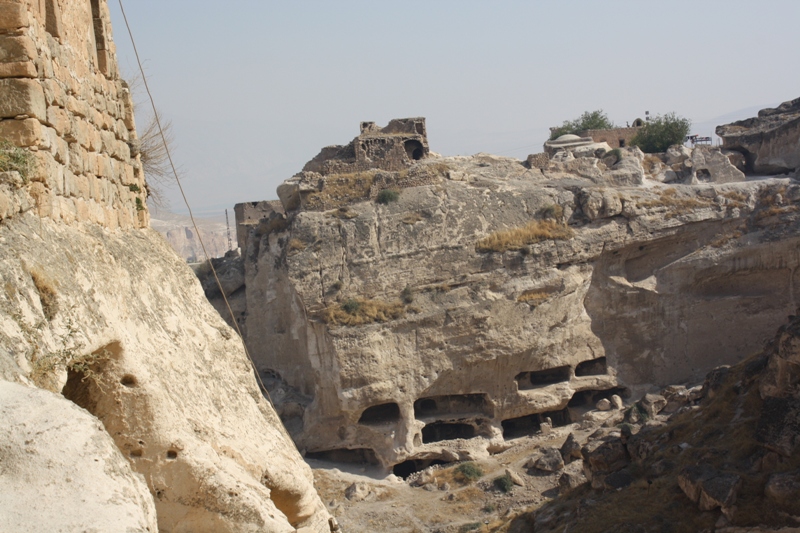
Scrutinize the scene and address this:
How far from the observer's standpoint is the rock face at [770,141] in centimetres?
2783

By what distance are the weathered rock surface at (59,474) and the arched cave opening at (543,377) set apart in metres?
21.7

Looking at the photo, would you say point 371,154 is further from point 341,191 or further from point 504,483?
point 504,483

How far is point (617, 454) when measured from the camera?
634 inches

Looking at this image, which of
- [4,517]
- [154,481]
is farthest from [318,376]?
[4,517]

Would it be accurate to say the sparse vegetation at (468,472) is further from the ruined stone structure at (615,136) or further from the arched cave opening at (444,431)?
the ruined stone structure at (615,136)

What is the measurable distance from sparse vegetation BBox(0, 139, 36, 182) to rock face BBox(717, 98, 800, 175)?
27.0 metres

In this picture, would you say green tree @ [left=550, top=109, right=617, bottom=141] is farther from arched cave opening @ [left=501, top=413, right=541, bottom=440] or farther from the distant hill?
the distant hill

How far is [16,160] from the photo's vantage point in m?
4.15

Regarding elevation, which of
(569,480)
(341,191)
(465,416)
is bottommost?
(569,480)

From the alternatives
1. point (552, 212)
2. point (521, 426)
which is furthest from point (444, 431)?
point (552, 212)

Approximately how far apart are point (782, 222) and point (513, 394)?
9.31m

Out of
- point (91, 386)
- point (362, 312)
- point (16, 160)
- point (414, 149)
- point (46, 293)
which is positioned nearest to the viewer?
point (46, 293)

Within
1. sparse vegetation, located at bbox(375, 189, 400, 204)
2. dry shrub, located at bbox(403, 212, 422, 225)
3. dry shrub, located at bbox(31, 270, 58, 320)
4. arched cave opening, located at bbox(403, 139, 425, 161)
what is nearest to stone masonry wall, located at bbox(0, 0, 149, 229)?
dry shrub, located at bbox(31, 270, 58, 320)

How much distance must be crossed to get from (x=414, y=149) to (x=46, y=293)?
79.9ft
